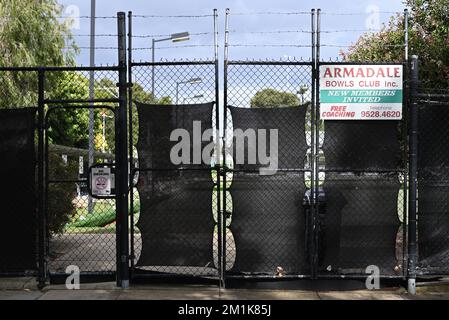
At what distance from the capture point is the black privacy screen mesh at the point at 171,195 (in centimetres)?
664

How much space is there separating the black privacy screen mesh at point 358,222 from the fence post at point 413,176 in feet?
0.60

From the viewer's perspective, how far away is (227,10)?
6.61 metres

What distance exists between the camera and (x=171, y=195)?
665 cm

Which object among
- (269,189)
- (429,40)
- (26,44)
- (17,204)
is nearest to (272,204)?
(269,189)

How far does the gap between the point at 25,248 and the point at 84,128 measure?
4495 cm

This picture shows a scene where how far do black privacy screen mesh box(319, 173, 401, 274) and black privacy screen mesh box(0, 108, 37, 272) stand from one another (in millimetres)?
3867

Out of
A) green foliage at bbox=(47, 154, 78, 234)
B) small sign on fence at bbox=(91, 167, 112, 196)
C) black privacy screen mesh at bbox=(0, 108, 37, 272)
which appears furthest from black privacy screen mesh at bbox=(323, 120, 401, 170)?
green foliage at bbox=(47, 154, 78, 234)

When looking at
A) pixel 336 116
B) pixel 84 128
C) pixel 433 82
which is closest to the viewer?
pixel 336 116

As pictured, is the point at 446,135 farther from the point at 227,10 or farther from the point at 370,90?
the point at 227,10

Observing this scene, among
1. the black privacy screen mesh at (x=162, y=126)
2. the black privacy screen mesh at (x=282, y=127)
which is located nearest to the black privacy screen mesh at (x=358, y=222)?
the black privacy screen mesh at (x=282, y=127)

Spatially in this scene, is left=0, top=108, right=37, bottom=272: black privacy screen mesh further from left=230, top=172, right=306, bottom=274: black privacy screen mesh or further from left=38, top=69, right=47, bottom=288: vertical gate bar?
left=230, top=172, right=306, bottom=274: black privacy screen mesh

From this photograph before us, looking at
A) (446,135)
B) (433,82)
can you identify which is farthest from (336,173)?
(433,82)

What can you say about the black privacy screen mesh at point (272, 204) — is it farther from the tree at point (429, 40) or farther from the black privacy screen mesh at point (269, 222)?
the tree at point (429, 40)
